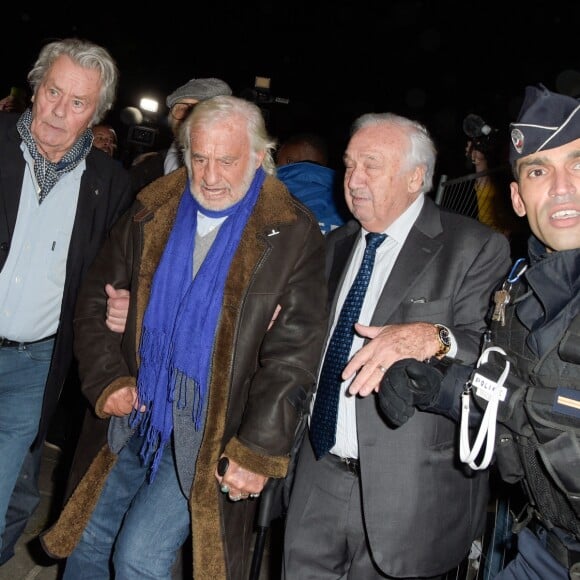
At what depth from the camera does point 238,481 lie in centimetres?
209

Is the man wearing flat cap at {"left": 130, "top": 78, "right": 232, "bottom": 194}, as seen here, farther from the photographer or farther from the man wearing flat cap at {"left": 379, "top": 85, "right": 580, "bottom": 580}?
the man wearing flat cap at {"left": 379, "top": 85, "right": 580, "bottom": 580}

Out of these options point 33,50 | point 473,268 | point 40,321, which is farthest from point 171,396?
point 33,50

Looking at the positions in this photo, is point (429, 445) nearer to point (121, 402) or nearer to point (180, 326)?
point (180, 326)

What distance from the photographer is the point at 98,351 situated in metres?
2.37

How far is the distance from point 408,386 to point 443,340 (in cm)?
36

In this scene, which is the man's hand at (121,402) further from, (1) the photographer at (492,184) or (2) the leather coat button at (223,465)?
(1) the photographer at (492,184)

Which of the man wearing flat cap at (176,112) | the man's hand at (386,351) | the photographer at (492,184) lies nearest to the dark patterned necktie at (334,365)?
the man's hand at (386,351)

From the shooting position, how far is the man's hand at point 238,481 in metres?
2.09

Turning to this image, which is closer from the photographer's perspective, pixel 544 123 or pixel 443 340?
pixel 544 123

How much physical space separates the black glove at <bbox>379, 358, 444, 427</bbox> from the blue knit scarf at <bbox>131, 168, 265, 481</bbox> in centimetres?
72

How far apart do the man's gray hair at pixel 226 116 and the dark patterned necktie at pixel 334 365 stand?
2.09ft

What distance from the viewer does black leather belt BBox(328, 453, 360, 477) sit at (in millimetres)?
2279

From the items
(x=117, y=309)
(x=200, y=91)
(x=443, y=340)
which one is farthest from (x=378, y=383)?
(x=200, y=91)

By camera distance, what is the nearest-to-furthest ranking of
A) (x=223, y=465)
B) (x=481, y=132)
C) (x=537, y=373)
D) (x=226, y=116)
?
(x=537, y=373)
(x=223, y=465)
(x=226, y=116)
(x=481, y=132)
